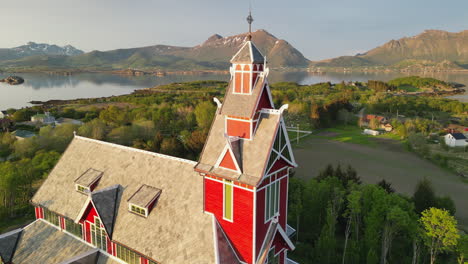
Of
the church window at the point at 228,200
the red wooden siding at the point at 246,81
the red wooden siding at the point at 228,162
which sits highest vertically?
the red wooden siding at the point at 246,81

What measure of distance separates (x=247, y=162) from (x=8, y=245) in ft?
69.6

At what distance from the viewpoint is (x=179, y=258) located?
17766 mm

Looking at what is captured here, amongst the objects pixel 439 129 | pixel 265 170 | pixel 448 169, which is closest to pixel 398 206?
pixel 265 170

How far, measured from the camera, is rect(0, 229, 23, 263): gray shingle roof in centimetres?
2389

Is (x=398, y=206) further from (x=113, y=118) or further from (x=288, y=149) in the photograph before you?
(x=113, y=118)

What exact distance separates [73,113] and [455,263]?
4190 inches

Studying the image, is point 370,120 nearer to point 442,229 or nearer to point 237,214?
point 442,229

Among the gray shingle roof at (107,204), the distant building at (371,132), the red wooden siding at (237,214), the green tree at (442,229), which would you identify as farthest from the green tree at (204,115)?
the red wooden siding at (237,214)

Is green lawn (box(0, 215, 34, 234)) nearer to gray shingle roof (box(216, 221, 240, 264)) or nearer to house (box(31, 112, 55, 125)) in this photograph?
gray shingle roof (box(216, 221, 240, 264))

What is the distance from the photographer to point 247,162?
688 inches

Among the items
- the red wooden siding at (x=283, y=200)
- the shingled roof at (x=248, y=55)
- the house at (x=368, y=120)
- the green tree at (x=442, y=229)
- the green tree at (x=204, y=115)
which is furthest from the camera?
the house at (x=368, y=120)

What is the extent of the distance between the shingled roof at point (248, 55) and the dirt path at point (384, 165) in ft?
125

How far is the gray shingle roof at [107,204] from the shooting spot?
830 inches

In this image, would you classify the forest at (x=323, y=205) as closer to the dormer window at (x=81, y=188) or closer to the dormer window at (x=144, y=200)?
the dormer window at (x=81, y=188)
